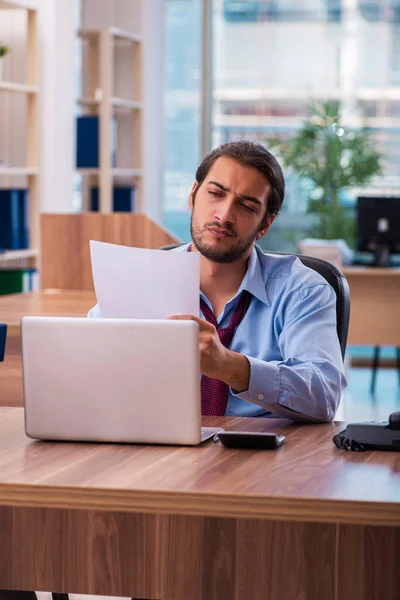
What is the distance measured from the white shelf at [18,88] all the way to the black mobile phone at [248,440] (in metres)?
3.91

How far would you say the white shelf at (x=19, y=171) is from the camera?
524cm

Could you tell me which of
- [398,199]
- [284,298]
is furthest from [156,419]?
[398,199]

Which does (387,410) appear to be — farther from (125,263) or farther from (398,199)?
(125,263)

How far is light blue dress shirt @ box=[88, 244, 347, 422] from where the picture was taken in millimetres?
1853

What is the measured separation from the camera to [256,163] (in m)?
2.21

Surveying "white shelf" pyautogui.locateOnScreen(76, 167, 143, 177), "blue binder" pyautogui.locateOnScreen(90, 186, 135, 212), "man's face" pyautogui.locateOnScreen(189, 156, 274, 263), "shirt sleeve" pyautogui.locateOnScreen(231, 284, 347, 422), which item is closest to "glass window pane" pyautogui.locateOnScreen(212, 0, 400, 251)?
"white shelf" pyautogui.locateOnScreen(76, 167, 143, 177)

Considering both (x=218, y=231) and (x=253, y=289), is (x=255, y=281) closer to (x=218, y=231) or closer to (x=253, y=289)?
(x=253, y=289)

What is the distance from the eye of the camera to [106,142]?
6.47m

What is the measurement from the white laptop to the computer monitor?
483 cm

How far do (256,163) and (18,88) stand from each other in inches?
136

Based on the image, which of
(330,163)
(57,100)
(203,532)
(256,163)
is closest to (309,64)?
(330,163)

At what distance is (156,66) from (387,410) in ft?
10.4

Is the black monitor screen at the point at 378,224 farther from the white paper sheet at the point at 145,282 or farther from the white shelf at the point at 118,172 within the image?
the white paper sheet at the point at 145,282

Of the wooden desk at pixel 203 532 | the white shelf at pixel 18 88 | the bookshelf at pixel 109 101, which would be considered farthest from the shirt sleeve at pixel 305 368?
the bookshelf at pixel 109 101
